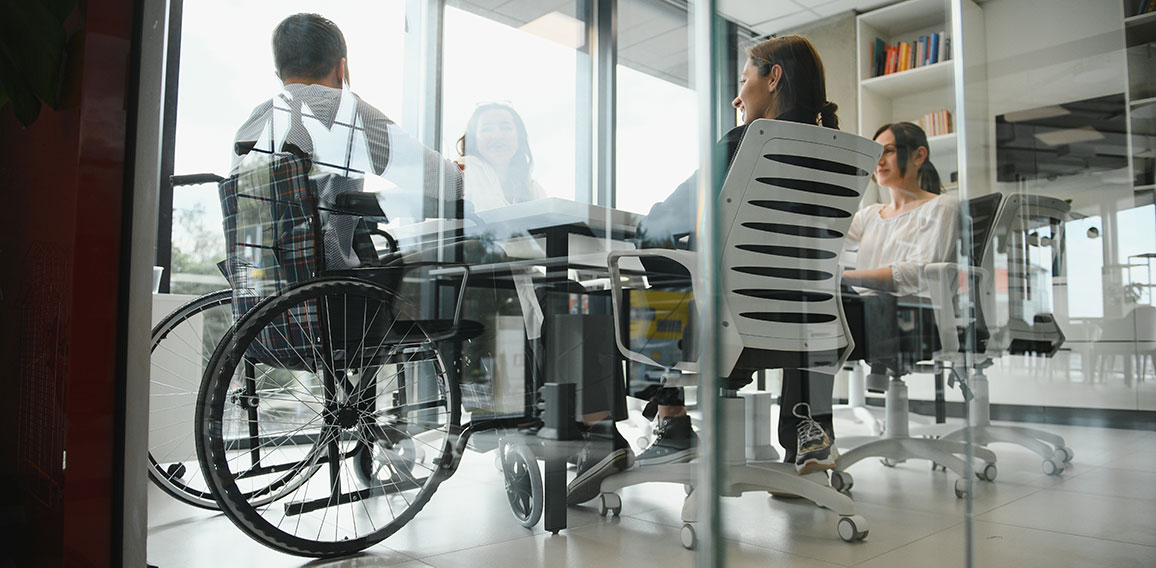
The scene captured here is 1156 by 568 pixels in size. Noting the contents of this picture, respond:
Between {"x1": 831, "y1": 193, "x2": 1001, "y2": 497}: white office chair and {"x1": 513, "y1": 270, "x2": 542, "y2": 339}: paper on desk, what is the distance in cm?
57

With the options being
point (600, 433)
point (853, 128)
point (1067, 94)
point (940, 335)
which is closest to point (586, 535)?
point (600, 433)

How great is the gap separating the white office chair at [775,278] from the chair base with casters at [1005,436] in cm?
15

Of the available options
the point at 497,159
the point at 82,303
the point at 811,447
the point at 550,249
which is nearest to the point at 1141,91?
the point at 811,447

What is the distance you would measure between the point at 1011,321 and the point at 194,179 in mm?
1623

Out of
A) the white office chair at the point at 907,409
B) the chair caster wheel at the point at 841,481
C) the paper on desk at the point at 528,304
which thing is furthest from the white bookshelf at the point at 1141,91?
the paper on desk at the point at 528,304

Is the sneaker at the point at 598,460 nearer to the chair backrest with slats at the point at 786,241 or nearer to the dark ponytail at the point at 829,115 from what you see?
the chair backrest with slats at the point at 786,241

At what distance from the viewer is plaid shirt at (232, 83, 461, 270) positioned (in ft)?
5.15

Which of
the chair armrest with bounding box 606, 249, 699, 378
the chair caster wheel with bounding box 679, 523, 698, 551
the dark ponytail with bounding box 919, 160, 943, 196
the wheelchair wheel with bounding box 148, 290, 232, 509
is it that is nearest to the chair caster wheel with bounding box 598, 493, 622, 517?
the chair caster wheel with bounding box 679, 523, 698, 551

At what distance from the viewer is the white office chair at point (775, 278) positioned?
3.25ft

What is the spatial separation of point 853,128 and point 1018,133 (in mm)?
183

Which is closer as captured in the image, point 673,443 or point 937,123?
point 937,123

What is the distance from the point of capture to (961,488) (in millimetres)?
884

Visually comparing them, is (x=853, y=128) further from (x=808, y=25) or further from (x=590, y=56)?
(x=590, y=56)

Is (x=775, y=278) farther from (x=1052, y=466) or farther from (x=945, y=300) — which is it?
(x=1052, y=466)
